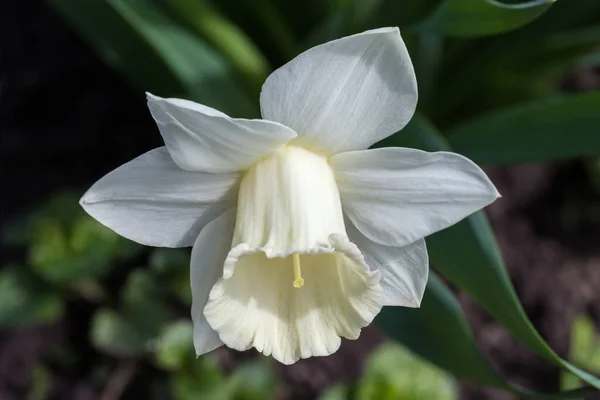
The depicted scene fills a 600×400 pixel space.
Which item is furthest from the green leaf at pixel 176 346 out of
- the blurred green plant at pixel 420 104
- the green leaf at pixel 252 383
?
the green leaf at pixel 252 383

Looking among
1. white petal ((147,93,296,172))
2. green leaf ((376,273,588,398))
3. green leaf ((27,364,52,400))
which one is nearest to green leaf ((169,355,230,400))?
green leaf ((27,364,52,400))

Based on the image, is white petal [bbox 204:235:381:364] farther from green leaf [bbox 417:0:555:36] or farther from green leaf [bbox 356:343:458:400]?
green leaf [bbox 356:343:458:400]

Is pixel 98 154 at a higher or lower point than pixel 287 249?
lower

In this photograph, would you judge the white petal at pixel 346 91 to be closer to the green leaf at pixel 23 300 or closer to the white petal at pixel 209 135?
the white petal at pixel 209 135

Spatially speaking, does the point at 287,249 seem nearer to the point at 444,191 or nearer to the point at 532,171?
the point at 444,191

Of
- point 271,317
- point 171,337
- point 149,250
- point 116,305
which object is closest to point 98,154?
point 149,250

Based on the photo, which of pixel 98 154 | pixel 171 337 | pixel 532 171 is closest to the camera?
pixel 171 337

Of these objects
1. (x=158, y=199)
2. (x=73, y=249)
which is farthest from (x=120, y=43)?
(x=158, y=199)
